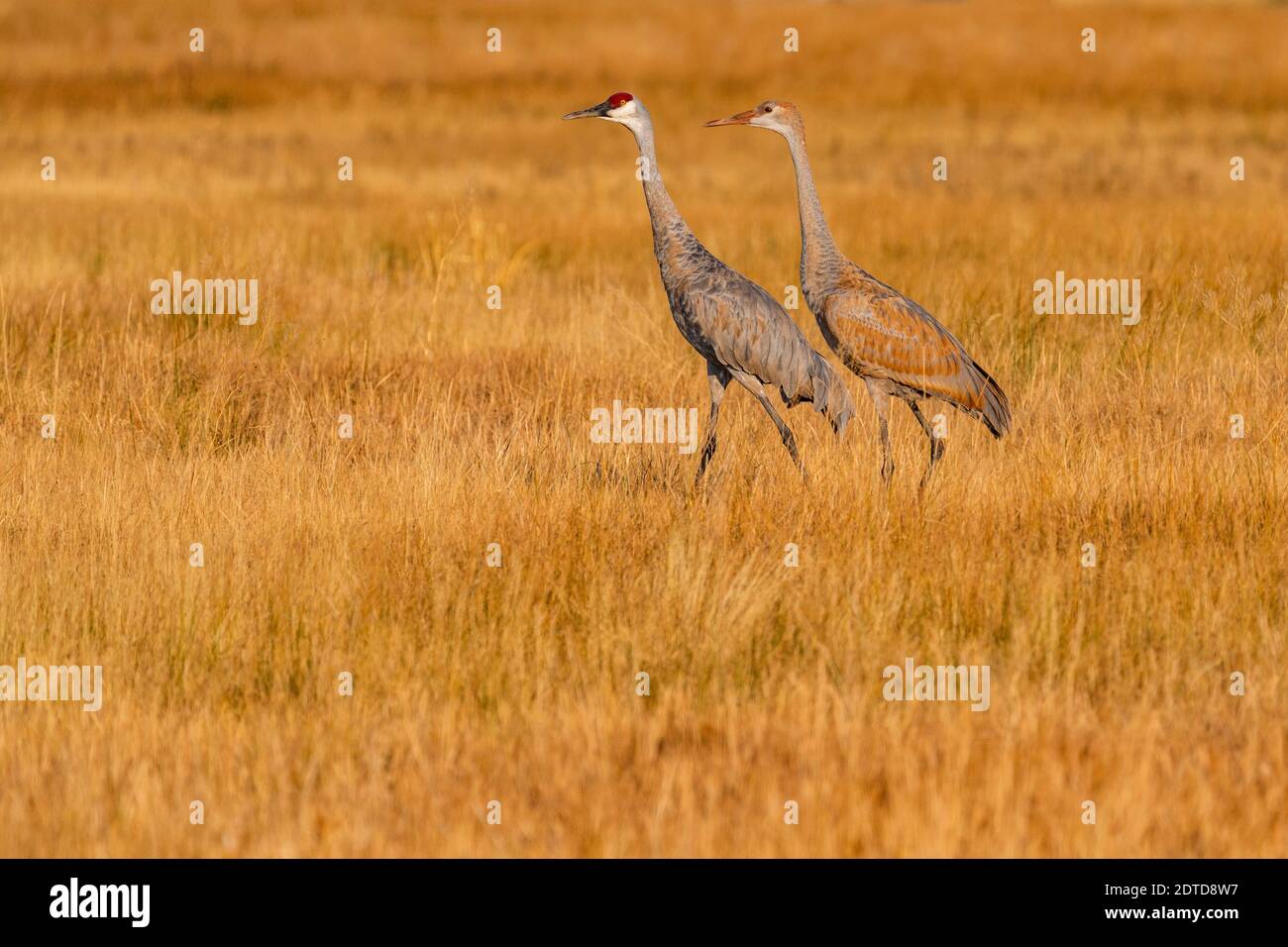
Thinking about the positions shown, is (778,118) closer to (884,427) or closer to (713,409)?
(713,409)

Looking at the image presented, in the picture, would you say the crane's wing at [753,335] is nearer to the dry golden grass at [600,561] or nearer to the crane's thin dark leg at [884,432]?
the crane's thin dark leg at [884,432]

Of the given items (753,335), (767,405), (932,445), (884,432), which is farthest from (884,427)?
(753,335)

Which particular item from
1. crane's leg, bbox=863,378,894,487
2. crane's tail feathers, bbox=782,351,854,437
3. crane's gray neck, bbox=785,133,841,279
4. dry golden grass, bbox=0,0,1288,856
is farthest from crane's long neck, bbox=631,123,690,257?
crane's leg, bbox=863,378,894,487

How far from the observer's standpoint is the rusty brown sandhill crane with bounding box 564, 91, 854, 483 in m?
7.91

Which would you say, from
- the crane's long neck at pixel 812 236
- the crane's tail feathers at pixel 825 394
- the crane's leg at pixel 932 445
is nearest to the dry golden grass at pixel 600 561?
the crane's leg at pixel 932 445

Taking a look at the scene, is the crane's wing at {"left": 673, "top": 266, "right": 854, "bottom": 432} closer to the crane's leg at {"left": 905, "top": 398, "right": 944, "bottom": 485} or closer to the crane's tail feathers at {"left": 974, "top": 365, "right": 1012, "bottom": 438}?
the crane's leg at {"left": 905, "top": 398, "right": 944, "bottom": 485}

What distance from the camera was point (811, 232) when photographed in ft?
26.8

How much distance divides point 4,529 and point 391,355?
4080mm

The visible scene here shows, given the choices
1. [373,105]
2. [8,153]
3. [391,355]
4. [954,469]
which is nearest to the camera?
[954,469]

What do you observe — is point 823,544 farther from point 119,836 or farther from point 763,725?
point 119,836

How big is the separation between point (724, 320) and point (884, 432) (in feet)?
3.04

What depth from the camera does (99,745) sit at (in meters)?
4.83

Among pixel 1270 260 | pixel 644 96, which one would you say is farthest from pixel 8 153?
pixel 1270 260

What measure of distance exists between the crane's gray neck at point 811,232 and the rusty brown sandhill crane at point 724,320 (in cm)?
28
